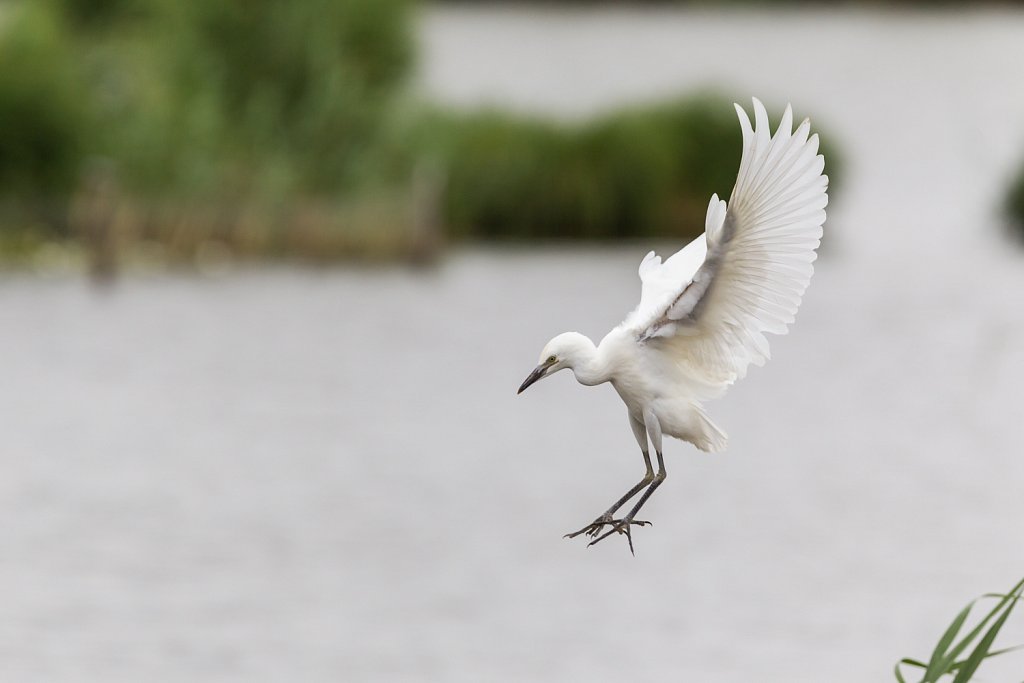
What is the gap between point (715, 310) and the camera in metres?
4.50

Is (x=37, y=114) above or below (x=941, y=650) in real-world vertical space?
above

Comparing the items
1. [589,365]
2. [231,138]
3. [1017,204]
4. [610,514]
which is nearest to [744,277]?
[589,365]

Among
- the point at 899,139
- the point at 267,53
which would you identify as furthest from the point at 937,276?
the point at 899,139

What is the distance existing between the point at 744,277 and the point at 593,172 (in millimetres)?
32119

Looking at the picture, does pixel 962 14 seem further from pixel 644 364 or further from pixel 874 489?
pixel 644 364

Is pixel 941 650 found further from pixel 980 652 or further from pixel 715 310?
pixel 715 310

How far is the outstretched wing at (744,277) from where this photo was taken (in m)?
4.32

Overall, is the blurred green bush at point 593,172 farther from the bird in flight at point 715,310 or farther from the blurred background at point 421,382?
the bird in flight at point 715,310

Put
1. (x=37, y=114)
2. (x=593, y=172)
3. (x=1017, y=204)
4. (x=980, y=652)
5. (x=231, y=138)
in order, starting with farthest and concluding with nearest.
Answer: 1. (x=1017, y=204)
2. (x=593, y=172)
3. (x=231, y=138)
4. (x=37, y=114)
5. (x=980, y=652)

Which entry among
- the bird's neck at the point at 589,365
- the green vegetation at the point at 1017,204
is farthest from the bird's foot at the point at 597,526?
the green vegetation at the point at 1017,204

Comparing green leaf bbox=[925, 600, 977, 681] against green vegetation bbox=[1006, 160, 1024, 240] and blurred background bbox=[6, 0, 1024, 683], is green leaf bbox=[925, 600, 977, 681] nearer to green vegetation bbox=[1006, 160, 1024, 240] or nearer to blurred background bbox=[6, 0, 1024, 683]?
blurred background bbox=[6, 0, 1024, 683]

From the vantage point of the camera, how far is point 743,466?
20266 mm

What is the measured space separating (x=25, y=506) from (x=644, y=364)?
13977 millimetres

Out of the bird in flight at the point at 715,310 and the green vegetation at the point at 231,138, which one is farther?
the green vegetation at the point at 231,138
